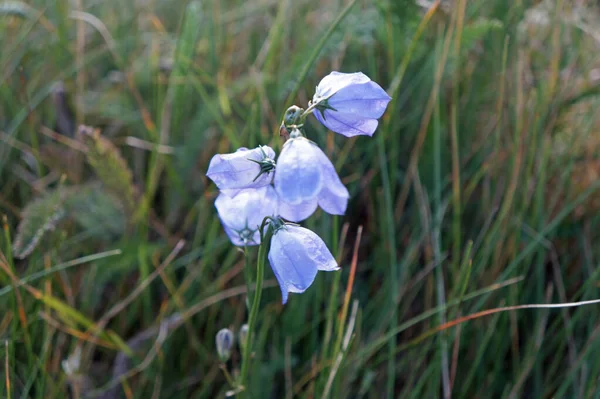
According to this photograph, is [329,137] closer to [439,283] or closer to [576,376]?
[439,283]

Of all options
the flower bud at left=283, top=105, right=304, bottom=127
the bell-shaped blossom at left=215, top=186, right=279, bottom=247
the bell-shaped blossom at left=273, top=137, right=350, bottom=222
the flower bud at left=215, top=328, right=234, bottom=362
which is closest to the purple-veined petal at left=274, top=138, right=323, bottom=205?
the bell-shaped blossom at left=273, top=137, right=350, bottom=222

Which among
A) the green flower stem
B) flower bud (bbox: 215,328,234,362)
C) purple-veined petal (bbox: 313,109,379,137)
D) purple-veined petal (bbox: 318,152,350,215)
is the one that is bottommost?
flower bud (bbox: 215,328,234,362)

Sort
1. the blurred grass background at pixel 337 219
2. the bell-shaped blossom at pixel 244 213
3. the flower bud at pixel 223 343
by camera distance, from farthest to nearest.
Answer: the blurred grass background at pixel 337 219, the flower bud at pixel 223 343, the bell-shaped blossom at pixel 244 213

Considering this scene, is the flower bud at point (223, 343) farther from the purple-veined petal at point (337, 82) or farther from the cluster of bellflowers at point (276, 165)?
the purple-veined petal at point (337, 82)

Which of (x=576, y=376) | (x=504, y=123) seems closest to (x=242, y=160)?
(x=576, y=376)

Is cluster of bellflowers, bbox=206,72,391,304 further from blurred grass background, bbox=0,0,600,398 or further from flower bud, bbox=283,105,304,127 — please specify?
blurred grass background, bbox=0,0,600,398

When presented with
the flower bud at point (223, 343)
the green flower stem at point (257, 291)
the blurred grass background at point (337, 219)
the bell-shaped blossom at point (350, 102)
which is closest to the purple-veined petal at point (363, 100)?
the bell-shaped blossom at point (350, 102)

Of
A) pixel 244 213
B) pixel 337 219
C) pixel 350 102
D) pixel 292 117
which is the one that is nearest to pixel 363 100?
pixel 350 102
